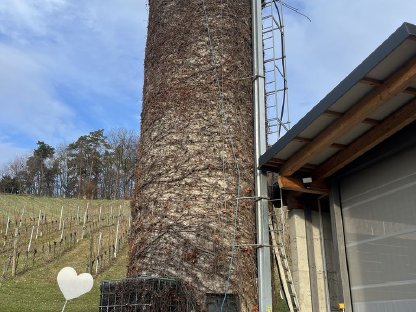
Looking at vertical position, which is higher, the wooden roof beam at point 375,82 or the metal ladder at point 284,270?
the wooden roof beam at point 375,82

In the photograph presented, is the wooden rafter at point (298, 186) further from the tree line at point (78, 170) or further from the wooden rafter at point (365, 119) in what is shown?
the tree line at point (78, 170)

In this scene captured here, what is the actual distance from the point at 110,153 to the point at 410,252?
52.2 m

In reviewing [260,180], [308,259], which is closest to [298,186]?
[260,180]

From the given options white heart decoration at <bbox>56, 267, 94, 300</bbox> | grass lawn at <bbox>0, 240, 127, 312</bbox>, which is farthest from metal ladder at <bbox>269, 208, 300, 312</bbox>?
grass lawn at <bbox>0, 240, 127, 312</bbox>

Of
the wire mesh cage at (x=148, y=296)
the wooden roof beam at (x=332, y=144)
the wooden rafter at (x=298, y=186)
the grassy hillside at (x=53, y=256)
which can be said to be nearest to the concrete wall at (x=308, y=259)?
the wooden rafter at (x=298, y=186)

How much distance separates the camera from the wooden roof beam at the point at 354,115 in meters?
4.05

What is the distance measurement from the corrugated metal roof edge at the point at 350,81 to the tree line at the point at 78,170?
153 feet

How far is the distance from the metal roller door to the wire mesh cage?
79.9 inches

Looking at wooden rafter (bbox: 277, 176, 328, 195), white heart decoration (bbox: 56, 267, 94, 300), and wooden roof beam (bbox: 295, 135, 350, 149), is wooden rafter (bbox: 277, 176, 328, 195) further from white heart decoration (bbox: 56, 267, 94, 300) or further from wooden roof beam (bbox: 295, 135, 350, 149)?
white heart decoration (bbox: 56, 267, 94, 300)

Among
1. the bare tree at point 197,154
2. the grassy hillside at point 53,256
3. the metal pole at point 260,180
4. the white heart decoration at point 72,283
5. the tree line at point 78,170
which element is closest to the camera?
the bare tree at point 197,154

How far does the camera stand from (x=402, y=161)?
4.91m

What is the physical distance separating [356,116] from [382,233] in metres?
1.40

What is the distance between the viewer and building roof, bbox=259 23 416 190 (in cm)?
397

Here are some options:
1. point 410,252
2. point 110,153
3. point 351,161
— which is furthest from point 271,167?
point 110,153
